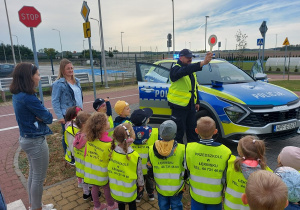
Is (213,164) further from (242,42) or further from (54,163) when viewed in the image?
(242,42)

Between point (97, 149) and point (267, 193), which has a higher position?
point (267, 193)

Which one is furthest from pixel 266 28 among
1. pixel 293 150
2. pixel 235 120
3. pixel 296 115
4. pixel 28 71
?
pixel 28 71

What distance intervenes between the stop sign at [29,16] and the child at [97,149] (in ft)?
9.47

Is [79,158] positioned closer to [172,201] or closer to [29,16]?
[172,201]

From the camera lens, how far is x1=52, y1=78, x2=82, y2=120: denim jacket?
3.43m

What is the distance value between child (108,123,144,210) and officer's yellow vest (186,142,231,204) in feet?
1.83

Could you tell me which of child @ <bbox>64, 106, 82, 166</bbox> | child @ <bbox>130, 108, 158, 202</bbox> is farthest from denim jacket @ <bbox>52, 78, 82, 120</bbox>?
child @ <bbox>130, 108, 158, 202</bbox>

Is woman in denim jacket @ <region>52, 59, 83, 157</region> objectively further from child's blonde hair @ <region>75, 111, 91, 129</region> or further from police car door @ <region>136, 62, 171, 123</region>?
police car door @ <region>136, 62, 171, 123</region>

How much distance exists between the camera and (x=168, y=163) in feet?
7.14

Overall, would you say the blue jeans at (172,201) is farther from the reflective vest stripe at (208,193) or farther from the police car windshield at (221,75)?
the police car windshield at (221,75)

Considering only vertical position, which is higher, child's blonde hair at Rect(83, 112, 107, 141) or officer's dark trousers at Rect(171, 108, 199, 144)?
child's blonde hair at Rect(83, 112, 107, 141)

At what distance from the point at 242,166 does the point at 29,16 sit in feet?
14.5

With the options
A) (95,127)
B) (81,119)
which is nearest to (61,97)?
(81,119)

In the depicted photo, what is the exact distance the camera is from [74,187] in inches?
130
